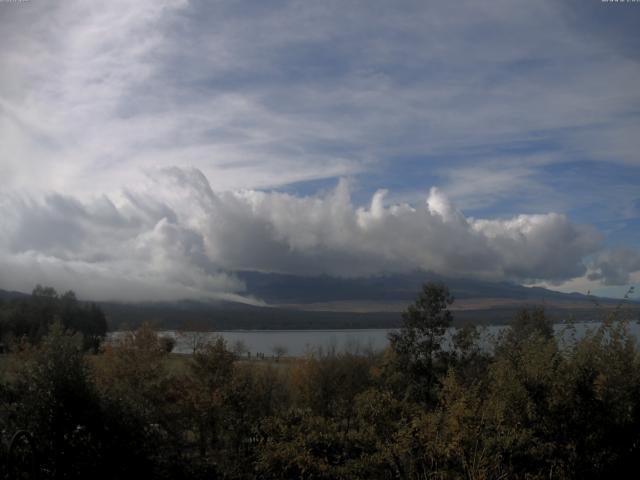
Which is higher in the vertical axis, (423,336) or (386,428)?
(386,428)

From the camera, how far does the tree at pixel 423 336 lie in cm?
Result: 3619

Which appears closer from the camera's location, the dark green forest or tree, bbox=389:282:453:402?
the dark green forest

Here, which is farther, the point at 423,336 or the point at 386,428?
the point at 423,336

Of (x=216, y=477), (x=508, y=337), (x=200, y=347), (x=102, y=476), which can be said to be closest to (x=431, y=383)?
(x=200, y=347)

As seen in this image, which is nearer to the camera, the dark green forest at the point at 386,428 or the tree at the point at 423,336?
the dark green forest at the point at 386,428

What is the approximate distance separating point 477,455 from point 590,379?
3225mm

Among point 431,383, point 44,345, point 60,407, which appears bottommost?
point 431,383

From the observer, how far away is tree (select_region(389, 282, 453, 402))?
3619cm

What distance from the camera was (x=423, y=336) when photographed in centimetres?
3788

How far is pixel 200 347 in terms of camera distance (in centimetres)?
2719

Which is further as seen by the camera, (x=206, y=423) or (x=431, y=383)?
(x=431, y=383)

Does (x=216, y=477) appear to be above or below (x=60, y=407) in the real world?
below

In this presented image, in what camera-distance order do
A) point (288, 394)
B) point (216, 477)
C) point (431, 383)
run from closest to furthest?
1. point (216, 477)
2. point (288, 394)
3. point (431, 383)

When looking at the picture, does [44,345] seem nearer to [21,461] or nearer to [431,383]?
[21,461]
